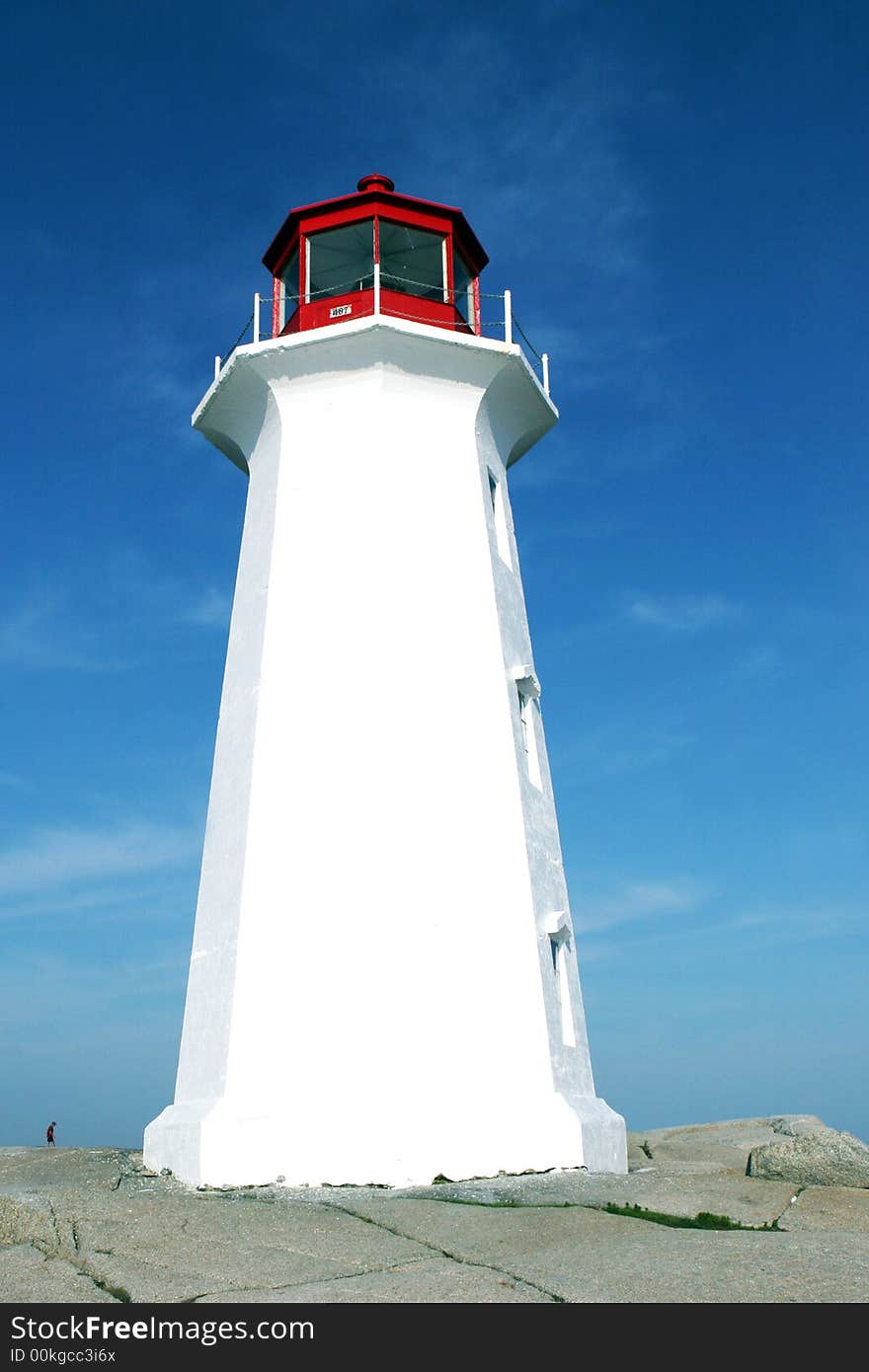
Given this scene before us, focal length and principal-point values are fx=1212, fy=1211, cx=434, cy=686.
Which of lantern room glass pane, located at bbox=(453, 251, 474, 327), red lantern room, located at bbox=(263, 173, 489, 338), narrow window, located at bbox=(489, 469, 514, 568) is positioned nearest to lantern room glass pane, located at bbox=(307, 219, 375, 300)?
red lantern room, located at bbox=(263, 173, 489, 338)

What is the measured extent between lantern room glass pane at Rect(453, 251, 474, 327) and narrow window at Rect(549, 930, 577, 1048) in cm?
850

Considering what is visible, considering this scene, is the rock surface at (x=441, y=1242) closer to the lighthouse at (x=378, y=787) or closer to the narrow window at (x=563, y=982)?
the lighthouse at (x=378, y=787)

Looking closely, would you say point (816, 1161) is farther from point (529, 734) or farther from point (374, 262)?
point (374, 262)

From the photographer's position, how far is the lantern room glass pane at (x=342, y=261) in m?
16.8

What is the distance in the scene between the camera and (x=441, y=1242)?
8570 mm

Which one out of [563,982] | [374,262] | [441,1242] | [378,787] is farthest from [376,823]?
[374,262]

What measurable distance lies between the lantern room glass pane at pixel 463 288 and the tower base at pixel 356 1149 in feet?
34.6

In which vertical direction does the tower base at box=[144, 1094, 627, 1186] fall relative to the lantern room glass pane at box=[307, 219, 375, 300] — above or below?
below

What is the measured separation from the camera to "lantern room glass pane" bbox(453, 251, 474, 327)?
1692 cm

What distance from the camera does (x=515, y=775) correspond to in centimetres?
1417

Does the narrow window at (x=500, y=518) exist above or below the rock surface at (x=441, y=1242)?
above

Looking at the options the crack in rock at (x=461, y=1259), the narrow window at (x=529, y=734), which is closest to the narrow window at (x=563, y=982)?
the narrow window at (x=529, y=734)

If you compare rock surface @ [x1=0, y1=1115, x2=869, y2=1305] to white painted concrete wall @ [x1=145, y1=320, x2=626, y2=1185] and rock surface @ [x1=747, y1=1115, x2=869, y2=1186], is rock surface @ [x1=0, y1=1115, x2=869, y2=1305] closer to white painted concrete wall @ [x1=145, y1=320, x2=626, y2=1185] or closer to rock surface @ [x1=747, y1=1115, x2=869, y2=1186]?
rock surface @ [x1=747, y1=1115, x2=869, y2=1186]

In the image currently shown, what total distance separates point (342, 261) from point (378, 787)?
8191mm
